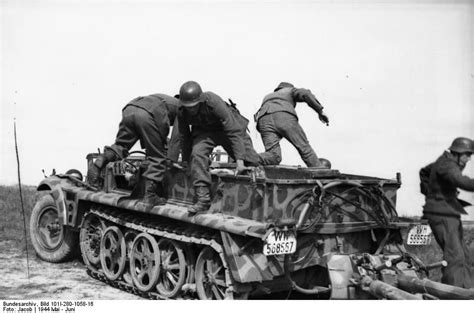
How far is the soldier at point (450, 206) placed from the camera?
6113 mm

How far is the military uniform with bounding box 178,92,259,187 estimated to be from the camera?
6512 mm

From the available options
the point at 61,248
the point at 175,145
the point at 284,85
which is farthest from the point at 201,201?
the point at 61,248

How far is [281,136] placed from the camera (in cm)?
848

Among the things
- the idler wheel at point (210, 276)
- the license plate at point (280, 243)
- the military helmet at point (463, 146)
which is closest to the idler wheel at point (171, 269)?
the idler wheel at point (210, 276)

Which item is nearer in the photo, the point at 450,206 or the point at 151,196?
the point at 450,206

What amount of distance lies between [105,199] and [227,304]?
2.92m

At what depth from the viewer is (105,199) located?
7.82 meters

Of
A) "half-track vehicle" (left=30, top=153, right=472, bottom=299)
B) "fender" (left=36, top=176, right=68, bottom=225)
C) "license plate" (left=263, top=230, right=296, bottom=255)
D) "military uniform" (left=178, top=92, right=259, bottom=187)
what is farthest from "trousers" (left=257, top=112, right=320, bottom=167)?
"fender" (left=36, top=176, right=68, bottom=225)

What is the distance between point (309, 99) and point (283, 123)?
0.57 metres

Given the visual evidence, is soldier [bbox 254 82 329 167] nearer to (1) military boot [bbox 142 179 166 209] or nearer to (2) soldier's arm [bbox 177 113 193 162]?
(2) soldier's arm [bbox 177 113 193 162]

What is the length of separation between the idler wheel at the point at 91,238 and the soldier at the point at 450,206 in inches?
A: 174

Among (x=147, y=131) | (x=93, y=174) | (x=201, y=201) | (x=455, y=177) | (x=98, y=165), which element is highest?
(x=147, y=131)

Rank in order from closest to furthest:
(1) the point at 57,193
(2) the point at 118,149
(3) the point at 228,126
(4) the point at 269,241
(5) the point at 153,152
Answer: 1. (4) the point at 269,241
2. (3) the point at 228,126
3. (5) the point at 153,152
4. (2) the point at 118,149
5. (1) the point at 57,193

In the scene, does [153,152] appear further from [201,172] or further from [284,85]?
[284,85]
